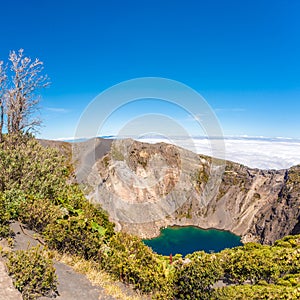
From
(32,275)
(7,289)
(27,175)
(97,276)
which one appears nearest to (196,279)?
(97,276)

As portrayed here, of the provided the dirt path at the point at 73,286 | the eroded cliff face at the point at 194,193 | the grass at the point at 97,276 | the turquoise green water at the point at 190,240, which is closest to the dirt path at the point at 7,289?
the dirt path at the point at 73,286

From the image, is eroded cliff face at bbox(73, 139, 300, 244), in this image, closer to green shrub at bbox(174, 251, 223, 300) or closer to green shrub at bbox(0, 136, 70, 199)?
green shrub at bbox(0, 136, 70, 199)

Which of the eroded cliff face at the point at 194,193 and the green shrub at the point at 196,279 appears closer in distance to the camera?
the green shrub at the point at 196,279

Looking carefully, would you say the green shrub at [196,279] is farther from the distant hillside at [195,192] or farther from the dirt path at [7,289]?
the distant hillside at [195,192]

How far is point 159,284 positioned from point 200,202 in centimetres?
16830

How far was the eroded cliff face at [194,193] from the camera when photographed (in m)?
124

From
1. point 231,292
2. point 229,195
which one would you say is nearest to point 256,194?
point 229,195

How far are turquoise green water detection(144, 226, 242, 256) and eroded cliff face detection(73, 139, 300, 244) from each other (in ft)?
17.4

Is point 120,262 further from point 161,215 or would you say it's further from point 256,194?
point 256,194

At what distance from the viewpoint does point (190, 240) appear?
13250 centimetres

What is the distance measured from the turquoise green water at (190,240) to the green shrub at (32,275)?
111053 mm

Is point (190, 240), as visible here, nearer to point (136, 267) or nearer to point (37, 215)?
point (136, 267)

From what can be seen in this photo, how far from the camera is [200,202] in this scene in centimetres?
17162

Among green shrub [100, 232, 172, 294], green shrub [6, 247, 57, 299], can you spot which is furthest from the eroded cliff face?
green shrub [6, 247, 57, 299]
